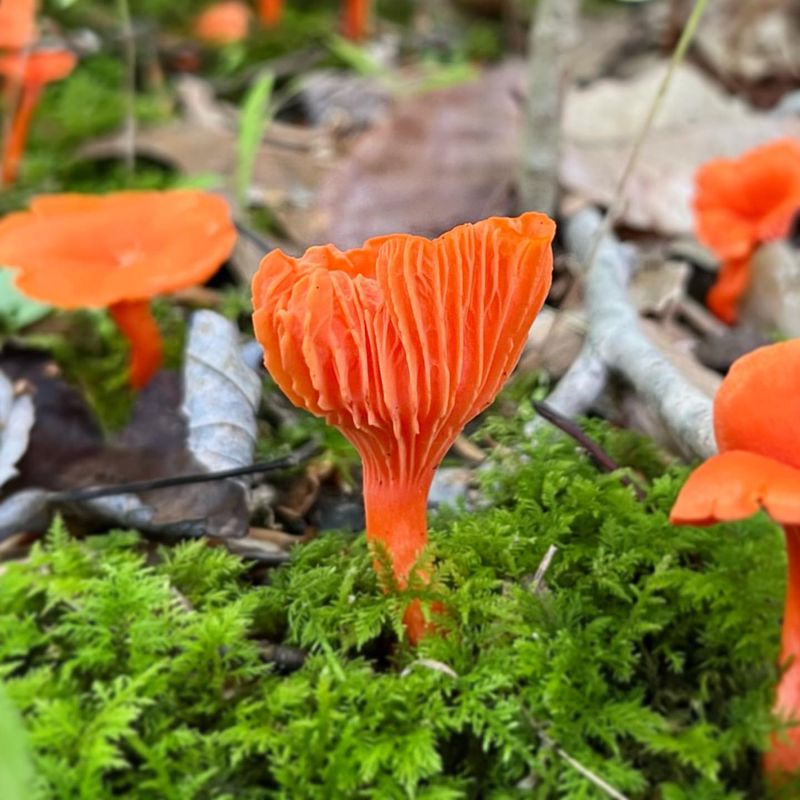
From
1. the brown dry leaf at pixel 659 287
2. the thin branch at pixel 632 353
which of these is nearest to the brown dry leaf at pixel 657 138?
the brown dry leaf at pixel 659 287

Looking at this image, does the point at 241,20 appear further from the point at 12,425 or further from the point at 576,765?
the point at 576,765

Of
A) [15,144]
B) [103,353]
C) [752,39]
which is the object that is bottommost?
[103,353]

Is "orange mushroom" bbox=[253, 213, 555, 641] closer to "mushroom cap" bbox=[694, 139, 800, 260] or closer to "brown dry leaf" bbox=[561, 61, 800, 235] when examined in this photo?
"mushroom cap" bbox=[694, 139, 800, 260]

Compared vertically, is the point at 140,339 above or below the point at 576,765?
below

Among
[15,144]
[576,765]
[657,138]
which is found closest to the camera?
[576,765]

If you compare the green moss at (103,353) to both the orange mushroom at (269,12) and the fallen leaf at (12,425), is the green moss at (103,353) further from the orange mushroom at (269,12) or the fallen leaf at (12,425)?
the orange mushroom at (269,12)

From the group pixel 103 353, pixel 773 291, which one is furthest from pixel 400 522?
pixel 773 291

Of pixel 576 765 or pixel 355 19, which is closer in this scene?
pixel 576 765

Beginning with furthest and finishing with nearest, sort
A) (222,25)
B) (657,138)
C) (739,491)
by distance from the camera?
(222,25) → (657,138) → (739,491)
